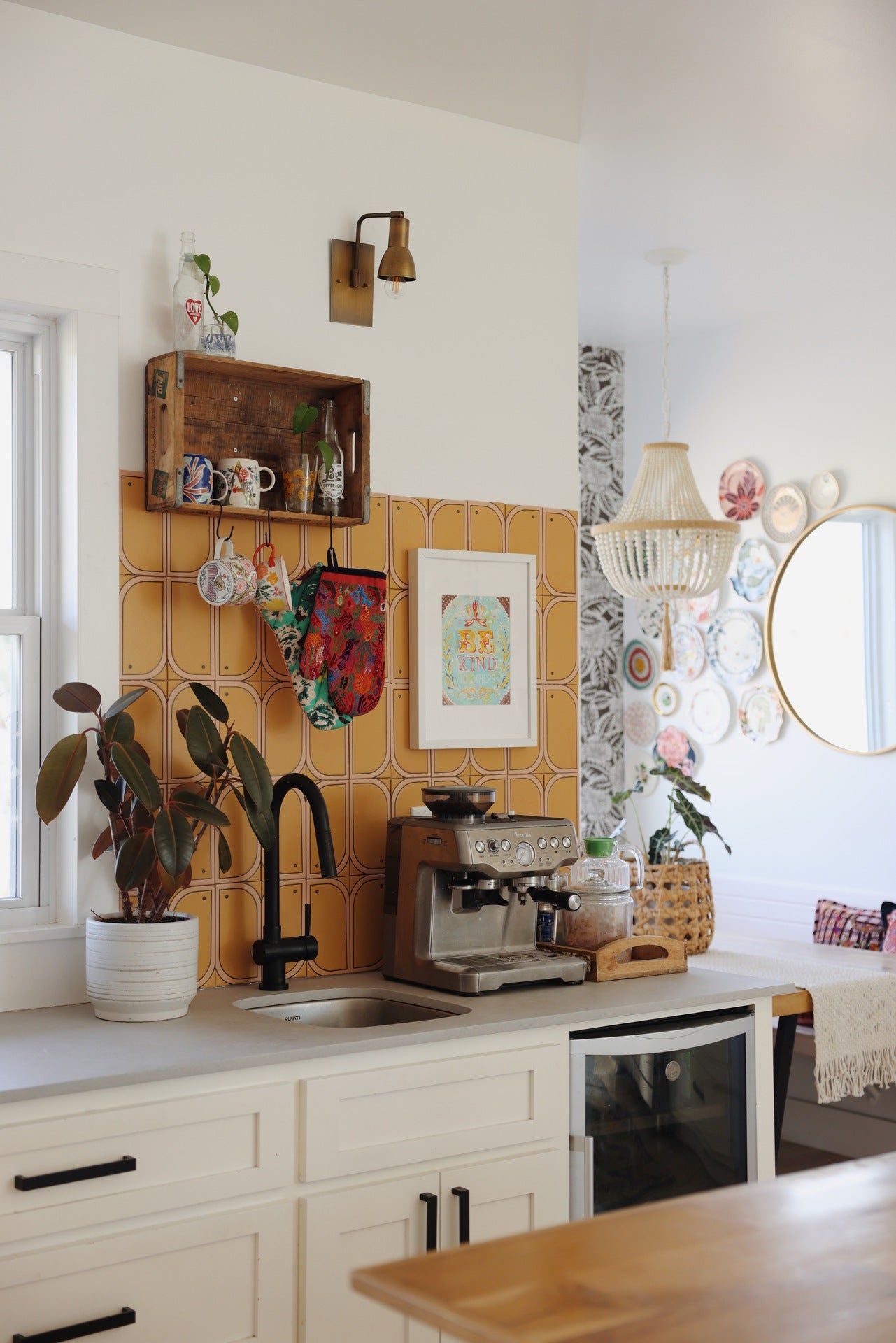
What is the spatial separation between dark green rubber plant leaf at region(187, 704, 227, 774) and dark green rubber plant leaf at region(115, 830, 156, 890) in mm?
197

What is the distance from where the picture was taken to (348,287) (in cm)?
292

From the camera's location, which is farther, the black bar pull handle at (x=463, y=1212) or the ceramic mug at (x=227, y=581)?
the ceramic mug at (x=227, y=581)

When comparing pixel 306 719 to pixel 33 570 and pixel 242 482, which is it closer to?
pixel 242 482

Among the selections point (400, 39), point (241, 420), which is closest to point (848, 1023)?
point (241, 420)

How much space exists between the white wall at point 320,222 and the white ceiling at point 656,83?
76mm

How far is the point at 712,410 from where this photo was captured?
4996mm

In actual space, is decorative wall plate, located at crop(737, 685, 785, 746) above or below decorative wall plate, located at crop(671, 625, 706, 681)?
below

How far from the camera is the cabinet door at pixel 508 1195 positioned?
2273mm

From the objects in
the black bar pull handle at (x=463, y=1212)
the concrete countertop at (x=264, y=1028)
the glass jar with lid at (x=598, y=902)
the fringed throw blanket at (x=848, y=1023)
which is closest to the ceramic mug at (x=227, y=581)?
the concrete countertop at (x=264, y=1028)

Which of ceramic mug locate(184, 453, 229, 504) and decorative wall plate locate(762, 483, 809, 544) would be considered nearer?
ceramic mug locate(184, 453, 229, 504)

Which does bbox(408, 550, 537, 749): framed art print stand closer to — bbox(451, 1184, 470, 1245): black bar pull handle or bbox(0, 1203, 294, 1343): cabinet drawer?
bbox(451, 1184, 470, 1245): black bar pull handle

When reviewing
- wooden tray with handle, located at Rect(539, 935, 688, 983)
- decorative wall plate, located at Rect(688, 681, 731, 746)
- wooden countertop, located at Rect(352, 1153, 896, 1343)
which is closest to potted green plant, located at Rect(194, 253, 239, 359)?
wooden tray with handle, located at Rect(539, 935, 688, 983)

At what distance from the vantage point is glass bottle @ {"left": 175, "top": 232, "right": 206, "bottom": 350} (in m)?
2.65

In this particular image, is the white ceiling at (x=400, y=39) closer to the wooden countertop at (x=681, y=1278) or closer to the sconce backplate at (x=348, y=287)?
the sconce backplate at (x=348, y=287)
